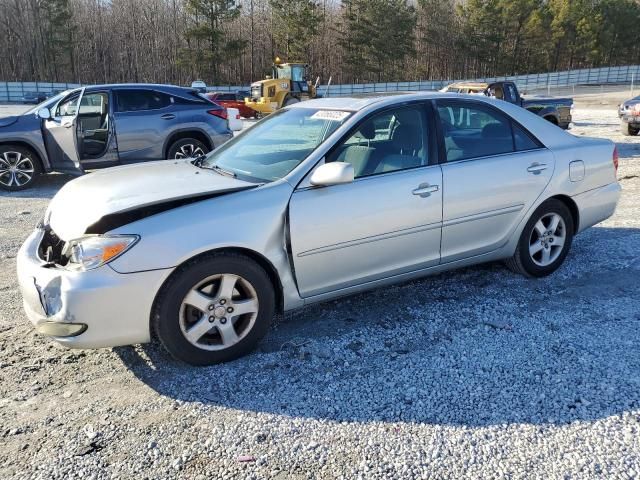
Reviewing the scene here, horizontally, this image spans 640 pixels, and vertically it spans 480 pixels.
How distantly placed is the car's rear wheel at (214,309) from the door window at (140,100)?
672 centimetres

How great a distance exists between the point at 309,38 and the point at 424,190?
5552 centimetres

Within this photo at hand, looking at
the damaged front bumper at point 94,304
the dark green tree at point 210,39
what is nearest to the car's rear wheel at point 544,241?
the damaged front bumper at point 94,304

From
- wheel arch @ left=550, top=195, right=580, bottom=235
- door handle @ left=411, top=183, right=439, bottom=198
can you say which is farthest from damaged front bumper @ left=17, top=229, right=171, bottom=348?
wheel arch @ left=550, top=195, right=580, bottom=235

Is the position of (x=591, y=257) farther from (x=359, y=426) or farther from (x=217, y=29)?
(x=217, y=29)

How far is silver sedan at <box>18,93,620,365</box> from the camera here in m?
2.95

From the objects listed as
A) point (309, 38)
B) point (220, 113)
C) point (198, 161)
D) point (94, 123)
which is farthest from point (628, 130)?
point (309, 38)

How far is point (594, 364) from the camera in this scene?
3193mm

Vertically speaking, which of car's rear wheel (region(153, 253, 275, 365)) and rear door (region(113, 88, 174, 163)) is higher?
rear door (region(113, 88, 174, 163))

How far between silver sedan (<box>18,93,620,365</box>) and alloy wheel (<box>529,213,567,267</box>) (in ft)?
0.05

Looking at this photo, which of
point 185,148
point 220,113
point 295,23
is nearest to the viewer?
point 185,148

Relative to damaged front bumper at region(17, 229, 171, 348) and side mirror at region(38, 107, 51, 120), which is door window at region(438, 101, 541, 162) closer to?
damaged front bumper at region(17, 229, 171, 348)

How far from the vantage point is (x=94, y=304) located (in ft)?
9.34

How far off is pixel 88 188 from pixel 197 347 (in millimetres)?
1418

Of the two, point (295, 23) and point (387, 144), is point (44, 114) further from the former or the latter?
point (295, 23)
